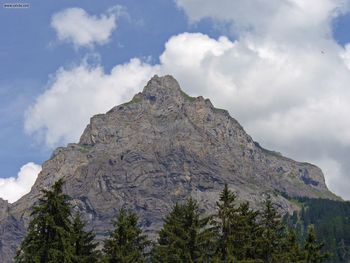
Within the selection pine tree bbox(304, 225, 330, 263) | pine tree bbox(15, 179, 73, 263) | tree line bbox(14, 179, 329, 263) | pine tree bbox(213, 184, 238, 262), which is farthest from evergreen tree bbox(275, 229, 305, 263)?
pine tree bbox(15, 179, 73, 263)

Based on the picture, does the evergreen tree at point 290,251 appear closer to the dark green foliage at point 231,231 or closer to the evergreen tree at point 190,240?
the dark green foliage at point 231,231

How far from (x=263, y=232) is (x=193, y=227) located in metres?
7.28

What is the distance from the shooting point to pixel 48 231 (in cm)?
4325

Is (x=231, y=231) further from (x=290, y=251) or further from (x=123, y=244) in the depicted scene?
(x=290, y=251)

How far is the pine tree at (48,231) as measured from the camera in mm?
42375

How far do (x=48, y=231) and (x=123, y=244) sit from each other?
21.9 ft

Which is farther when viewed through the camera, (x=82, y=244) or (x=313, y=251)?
(x=313, y=251)

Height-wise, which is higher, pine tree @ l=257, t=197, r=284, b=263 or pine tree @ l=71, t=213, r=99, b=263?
pine tree @ l=257, t=197, r=284, b=263

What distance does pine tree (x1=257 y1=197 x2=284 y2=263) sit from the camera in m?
49.8

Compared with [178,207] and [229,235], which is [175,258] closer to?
[229,235]

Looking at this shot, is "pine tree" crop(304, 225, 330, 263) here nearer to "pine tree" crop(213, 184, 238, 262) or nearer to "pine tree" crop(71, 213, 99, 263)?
"pine tree" crop(213, 184, 238, 262)

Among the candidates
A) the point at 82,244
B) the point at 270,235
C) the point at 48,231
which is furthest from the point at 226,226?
the point at 48,231

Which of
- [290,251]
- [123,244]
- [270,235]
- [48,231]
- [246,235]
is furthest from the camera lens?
[290,251]

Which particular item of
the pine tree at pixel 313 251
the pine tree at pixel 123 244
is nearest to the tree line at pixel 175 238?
the pine tree at pixel 123 244
